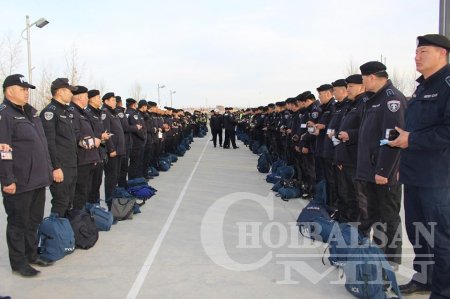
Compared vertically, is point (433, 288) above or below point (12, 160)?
below

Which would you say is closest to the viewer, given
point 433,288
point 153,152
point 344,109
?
point 433,288

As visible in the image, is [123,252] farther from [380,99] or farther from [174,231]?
A: [380,99]

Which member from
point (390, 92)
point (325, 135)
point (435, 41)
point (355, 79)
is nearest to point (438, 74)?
point (435, 41)

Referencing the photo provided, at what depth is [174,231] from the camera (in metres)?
6.57

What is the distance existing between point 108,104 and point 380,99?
572 centimetres

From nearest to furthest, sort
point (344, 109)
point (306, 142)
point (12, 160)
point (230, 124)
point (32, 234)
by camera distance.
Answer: point (12, 160) → point (32, 234) → point (344, 109) → point (306, 142) → point (230, 124)

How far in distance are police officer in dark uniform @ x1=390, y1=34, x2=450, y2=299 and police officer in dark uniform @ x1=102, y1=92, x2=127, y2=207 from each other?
221 inches

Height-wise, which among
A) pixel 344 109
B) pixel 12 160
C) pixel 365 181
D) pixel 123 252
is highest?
pixel 344 109

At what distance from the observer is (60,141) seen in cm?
588

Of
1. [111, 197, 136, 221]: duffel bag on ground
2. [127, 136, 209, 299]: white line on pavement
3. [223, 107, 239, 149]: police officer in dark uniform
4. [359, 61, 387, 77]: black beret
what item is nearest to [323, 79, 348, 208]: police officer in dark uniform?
[359, 61, 387, 77]: black beret

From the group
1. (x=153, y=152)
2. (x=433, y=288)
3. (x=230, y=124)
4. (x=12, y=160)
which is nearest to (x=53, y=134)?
(x=12, y=160)

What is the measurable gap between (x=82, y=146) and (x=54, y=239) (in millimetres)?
1812

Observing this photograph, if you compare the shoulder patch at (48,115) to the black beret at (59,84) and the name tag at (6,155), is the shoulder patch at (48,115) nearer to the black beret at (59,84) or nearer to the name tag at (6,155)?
the black beret at (59,84)

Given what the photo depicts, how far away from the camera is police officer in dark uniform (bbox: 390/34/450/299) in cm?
357
